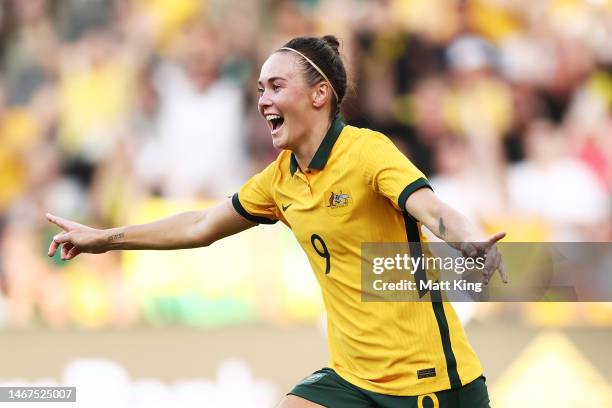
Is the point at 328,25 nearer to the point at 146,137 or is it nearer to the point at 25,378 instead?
the point at 146,137

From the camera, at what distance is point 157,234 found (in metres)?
4.56

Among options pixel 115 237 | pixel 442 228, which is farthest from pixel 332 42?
pixel 115 237

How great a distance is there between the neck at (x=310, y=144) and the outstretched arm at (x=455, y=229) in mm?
609

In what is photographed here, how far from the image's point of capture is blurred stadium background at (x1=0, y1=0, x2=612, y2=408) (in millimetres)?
8484

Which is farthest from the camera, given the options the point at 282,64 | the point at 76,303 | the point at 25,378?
the point at 76,303

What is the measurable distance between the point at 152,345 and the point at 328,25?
3.12m

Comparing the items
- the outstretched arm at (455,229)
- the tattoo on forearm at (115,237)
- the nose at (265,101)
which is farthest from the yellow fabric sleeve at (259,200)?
the outstretched arm at (455,229)

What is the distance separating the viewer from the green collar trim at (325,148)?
13.3 feet

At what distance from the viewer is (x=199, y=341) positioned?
8289 millimetres

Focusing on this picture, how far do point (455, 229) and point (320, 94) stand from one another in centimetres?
99

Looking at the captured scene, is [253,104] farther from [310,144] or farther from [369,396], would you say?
[369,396]

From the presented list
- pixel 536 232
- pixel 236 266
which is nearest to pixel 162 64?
pixel 236 266

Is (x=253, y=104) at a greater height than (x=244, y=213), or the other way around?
(x=253, y=104)
